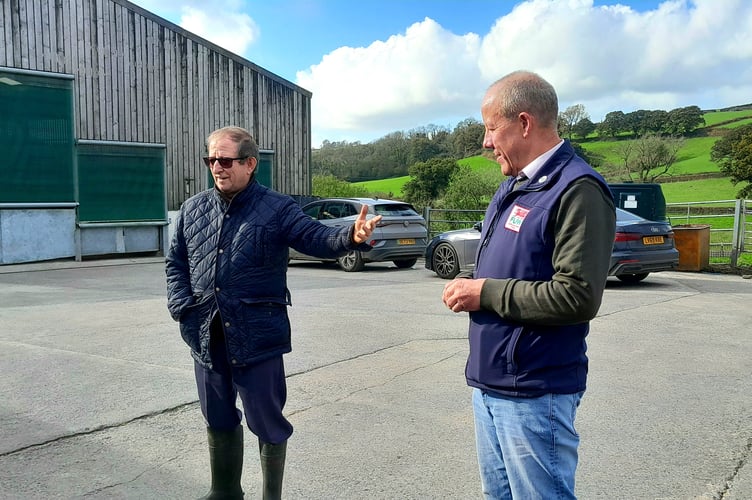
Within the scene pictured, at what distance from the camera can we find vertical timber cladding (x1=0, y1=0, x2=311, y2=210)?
1627 centimetres

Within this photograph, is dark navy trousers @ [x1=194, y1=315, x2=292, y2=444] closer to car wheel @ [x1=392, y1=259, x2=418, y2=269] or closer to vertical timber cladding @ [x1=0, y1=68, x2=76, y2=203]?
car wheel @ [x1=392, y1=259, x2=418, y2=269]

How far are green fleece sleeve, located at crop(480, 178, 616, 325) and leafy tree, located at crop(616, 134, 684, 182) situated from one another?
5116cm

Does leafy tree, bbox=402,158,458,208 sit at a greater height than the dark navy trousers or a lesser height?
greater

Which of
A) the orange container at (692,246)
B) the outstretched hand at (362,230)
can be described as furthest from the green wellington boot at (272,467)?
the orange container at (692,246)

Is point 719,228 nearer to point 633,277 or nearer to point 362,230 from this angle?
point 633,277

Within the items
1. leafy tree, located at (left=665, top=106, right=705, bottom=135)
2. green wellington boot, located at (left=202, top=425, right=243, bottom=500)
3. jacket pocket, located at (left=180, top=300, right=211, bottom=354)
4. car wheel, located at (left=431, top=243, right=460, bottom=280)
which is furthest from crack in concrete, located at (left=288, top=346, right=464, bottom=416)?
leafy tree, located at (left=665, top=106, right=705, bottom=135)

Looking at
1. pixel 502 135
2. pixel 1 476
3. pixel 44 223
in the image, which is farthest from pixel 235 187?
pixel 44 223

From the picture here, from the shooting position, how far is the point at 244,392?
3096 mm

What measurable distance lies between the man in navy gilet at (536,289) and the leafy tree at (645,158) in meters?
51.0

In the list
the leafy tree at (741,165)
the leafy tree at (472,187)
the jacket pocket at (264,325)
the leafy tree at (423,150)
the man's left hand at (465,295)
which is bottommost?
the jacket pocket at (264,325)

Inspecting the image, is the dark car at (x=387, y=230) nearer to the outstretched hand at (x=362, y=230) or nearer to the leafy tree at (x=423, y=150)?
the outstretched hand at (x=362, y=230)

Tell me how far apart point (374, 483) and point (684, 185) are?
2146 inches

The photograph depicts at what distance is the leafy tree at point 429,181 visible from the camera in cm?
5231

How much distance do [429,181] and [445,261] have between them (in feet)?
132
